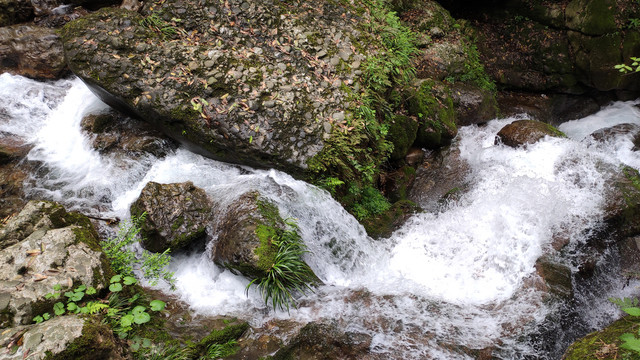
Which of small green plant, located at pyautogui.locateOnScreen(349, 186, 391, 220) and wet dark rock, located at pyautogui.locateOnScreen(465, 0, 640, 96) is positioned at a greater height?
wet dark rock, located at pyautogui.locateOnScreen(465, 0, 640, 96)

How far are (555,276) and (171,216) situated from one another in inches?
226

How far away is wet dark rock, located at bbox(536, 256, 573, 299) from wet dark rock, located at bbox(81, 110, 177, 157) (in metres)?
6.64

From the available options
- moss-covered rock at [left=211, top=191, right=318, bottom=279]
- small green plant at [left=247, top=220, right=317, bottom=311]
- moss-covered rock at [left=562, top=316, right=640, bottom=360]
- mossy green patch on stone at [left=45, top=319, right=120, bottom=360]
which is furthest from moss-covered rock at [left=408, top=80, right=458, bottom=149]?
mossy green patch on stone at [left=45, top=319, right=120, bottom=360]

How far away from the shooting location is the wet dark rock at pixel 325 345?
4254 mm

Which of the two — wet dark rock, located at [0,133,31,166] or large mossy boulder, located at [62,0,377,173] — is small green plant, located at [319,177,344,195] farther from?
wet dark rock, located at [0,133,31,166]

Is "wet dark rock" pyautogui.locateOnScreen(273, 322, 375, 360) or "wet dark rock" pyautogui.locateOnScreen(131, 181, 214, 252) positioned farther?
"wet dark rock" pyautogui.locateOnScreen(131, 181, 214, 252)

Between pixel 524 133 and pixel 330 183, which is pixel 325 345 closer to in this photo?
pixel 330 183

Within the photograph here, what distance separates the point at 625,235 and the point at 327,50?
20.0 feet

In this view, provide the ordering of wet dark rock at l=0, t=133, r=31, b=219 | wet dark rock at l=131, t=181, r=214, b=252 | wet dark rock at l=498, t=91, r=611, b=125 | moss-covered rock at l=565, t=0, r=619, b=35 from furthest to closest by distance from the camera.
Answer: wet dark rock at l=498, t=91, r=611, b=125, moss-covered rock at l=565, t=0, r=619, b=35, wet dark rock at l=0, t=133, r=31, b=219, wet dark rock at l=131, t=181, r=214, b=252

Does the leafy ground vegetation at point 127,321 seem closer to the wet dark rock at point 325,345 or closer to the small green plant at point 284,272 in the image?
the small green plant at point 284,272

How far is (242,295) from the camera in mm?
5148

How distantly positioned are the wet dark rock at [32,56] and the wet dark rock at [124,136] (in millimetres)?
2228

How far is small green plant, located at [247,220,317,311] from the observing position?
4.93 metres

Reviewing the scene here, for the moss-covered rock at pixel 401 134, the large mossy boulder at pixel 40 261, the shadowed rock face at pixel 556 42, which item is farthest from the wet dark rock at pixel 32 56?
the shadowed rock face at pixel 556 42
